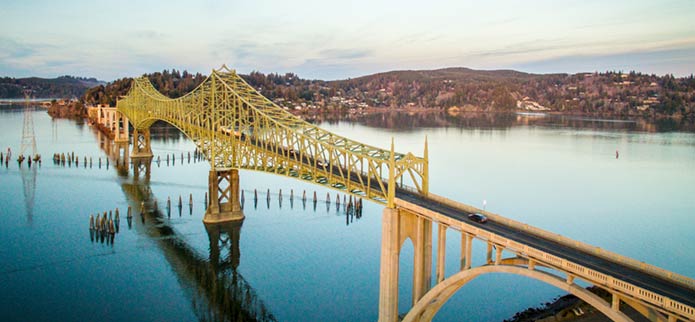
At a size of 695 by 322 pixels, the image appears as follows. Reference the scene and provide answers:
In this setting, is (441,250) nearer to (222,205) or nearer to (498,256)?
(498,256)

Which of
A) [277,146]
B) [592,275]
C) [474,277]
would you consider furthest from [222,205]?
[592,275]

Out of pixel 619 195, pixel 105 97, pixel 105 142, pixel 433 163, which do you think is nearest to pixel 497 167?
pixel 433 163

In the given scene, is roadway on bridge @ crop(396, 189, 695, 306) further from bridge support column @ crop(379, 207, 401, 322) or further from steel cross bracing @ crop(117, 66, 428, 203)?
steel cross bracing @ crop(117, 66, 428, 203)

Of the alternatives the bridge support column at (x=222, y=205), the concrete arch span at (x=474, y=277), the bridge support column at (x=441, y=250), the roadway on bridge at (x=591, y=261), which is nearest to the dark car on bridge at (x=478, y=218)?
the roadway on bridge at (x=591, y=261)

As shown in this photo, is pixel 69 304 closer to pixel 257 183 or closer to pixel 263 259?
pixel 263 259

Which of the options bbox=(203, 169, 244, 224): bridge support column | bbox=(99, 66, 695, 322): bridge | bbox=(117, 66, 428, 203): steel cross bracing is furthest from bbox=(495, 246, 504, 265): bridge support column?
bbox=(203, 169, 244, 224): bridge support column

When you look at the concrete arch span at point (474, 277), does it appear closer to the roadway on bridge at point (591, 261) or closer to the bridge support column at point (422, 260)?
the bridge support column at point (422, 260)
